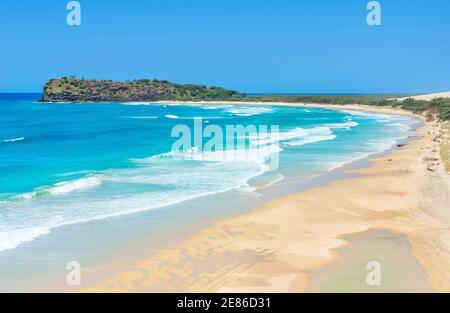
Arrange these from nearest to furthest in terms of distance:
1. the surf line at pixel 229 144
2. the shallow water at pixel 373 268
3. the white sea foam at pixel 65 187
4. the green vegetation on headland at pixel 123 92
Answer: the shallow water at pixel 373 268 → the white sea foam at pixel 65 187 → the surf line at pixel 229 144 → the green vegetation on headland at pixel 123 92

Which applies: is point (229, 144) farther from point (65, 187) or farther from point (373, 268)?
point (373, 268)

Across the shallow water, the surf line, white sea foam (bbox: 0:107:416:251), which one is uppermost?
the surf line

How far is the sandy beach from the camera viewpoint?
34.5 ft

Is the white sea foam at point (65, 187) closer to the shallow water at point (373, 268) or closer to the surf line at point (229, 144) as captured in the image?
the surf line at point (229, 144)

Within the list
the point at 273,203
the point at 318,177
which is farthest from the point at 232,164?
the point at 273,203

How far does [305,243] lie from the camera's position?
13.2 metres

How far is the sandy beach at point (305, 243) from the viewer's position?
1052 cm

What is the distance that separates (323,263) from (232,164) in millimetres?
15340

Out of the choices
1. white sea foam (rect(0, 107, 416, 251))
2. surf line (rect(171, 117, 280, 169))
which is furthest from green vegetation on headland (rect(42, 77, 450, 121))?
white sea foam (rect(0, 107, 416, 251))

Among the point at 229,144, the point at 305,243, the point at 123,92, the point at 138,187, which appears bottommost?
the point at 305,243

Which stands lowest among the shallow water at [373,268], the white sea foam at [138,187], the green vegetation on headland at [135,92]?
the shallow water at [373,268]

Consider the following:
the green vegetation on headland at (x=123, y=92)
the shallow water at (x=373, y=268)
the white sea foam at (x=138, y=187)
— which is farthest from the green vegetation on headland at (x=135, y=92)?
the shallow water at (x=373, y=268)

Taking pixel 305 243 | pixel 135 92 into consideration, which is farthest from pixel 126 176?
pixel 135 92

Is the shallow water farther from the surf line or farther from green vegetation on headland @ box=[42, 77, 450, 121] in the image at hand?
green vegetation on headland @ box=[42, 77, 450, 121]
